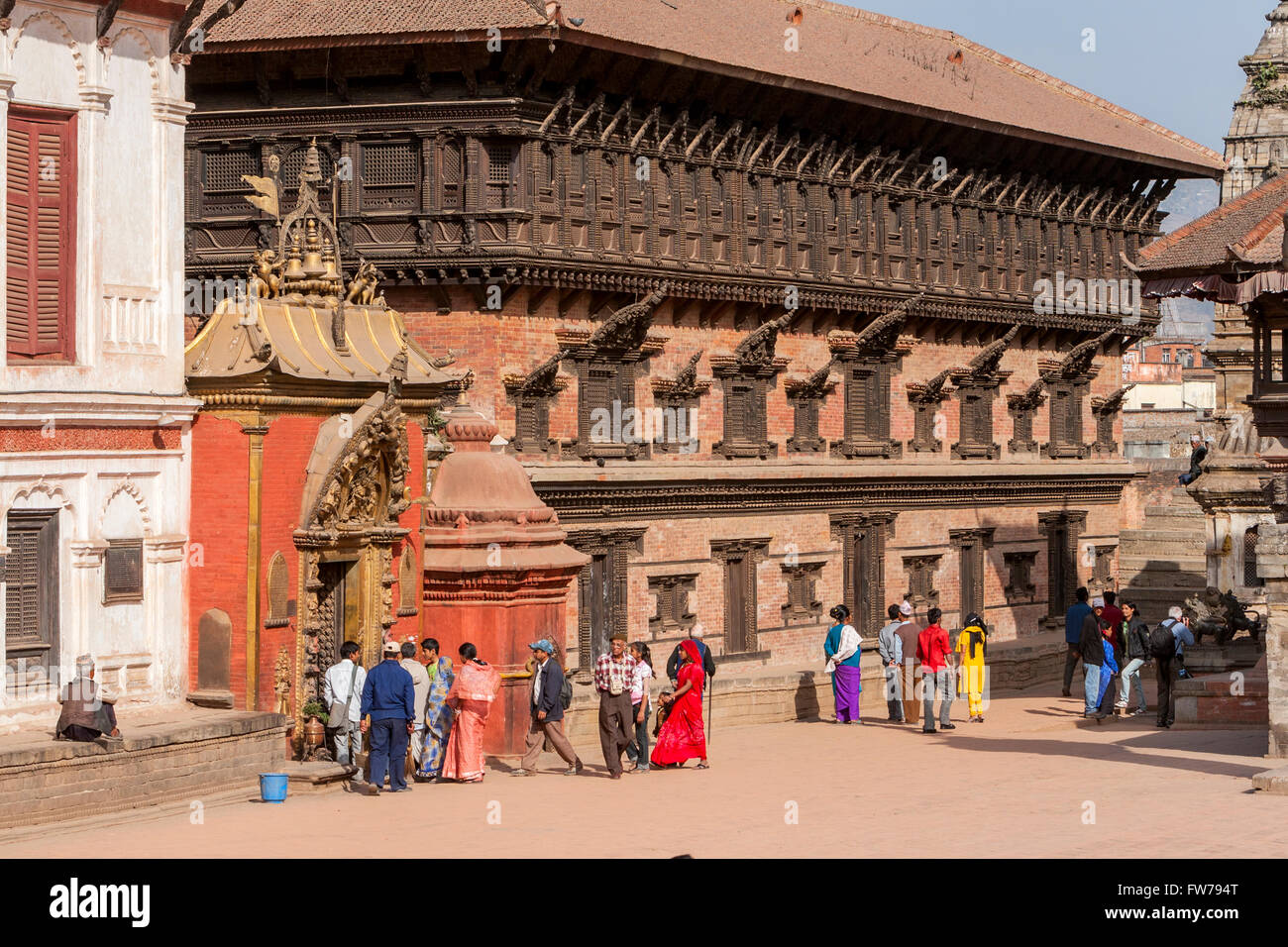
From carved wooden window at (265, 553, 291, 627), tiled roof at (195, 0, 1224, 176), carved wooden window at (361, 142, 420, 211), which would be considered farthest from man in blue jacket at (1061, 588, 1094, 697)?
carved wooden window at (265, 553, 291, 627)

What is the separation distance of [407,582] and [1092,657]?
985 centimetres

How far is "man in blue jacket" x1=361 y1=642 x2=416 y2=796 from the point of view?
70.1ft

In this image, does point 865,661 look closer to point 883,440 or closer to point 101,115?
point 883,440

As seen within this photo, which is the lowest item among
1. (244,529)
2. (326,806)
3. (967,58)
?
(326,806)

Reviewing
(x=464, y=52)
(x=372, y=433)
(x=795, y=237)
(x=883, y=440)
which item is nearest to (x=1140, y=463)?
(x=883, y=440)

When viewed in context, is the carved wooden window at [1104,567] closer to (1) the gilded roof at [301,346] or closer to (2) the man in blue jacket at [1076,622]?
(2) the man in blue jacket at [1076,622]

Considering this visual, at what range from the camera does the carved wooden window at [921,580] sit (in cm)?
4719

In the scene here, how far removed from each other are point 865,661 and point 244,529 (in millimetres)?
15767

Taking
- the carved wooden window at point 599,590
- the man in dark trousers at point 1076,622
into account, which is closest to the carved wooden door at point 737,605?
the carved wooden window at point 599,590

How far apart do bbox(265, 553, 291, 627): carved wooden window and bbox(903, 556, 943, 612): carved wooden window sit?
84.3 feet

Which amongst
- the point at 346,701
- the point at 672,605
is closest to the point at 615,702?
the point at 346,701

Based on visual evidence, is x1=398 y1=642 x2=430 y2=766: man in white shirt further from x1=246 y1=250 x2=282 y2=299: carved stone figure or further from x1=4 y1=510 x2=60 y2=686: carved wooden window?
x1=246 y1=250 x2=282 y2=299: carved stone figure

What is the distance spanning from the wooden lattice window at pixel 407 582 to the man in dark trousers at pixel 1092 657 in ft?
31.4

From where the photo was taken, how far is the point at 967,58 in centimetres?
5334
